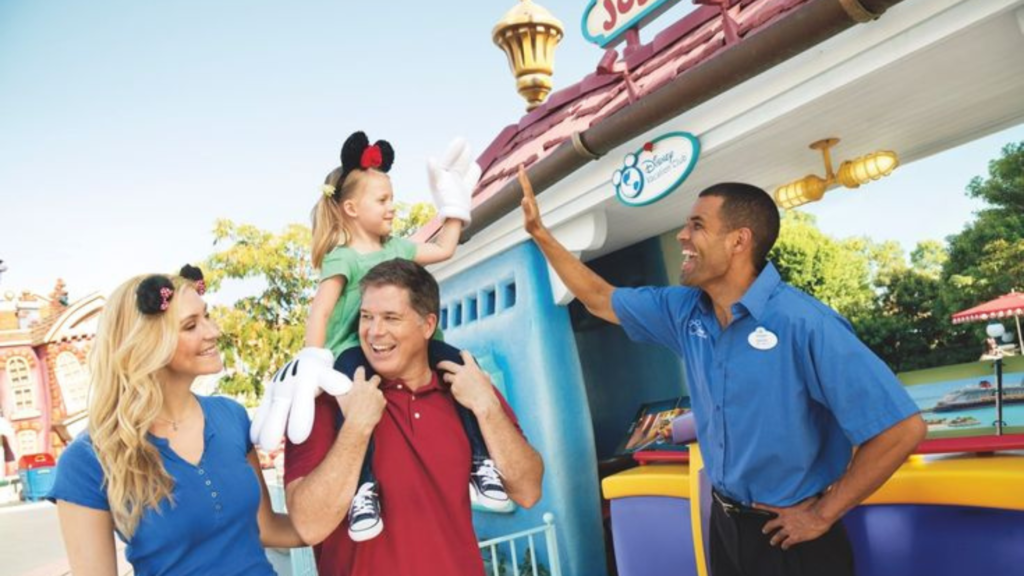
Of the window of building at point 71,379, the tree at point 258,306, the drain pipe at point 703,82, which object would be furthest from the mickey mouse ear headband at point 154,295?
the window of building at point 71,379

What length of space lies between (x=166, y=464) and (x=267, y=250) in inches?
606

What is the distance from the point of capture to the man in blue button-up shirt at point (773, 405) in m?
1.91

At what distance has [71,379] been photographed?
100 ft

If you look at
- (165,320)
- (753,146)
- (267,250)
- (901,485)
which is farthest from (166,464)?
(267,250)

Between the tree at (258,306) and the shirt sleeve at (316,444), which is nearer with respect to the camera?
the shirt sleeve at (316,444)

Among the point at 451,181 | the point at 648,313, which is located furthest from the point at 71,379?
the point at 648,313

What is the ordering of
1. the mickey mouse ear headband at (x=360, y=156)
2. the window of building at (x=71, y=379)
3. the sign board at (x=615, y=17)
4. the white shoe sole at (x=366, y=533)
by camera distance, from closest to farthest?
the white shoe sole at (x=366, y=533) → the mickey mouse ear headband at (x=360, y=156) → the sign board at (x=615, y=17) → the window of building at (x=71, y=379)

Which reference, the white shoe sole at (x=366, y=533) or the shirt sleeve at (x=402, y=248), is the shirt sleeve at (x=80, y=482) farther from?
the shirt sleeve at (x=402, y=248)

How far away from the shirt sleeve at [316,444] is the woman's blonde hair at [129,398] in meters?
0.30

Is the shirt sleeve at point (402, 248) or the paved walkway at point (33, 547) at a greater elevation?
the shirt sleeve at point (402, 248)

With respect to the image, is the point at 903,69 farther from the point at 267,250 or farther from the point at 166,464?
the point at 267,250

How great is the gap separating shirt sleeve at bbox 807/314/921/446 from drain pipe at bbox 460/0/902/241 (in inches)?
49.0

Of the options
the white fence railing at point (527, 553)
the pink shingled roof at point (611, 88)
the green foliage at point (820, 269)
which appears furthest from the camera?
the green foliage at point (820, 269)

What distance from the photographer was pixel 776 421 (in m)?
2.03
